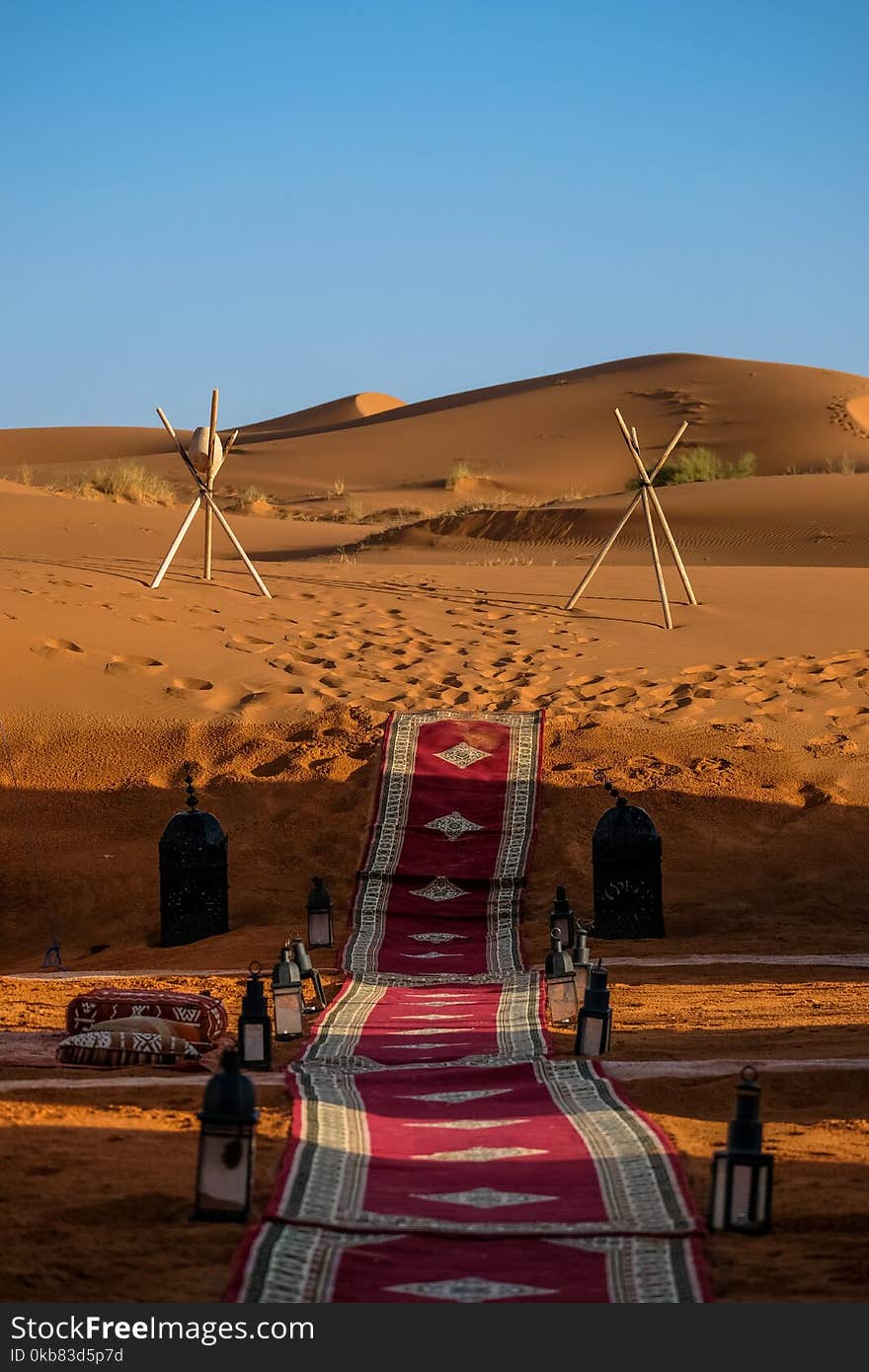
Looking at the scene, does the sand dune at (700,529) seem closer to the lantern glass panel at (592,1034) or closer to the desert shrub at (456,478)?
the desert shrub at (456,478)

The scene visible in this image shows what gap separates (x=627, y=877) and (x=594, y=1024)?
3774 mm

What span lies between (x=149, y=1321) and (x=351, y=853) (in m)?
8.11

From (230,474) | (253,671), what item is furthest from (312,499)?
(253,671)

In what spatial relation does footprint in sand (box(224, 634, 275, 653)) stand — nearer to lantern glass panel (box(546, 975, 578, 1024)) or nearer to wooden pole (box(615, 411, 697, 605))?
wooden pole (box(615, 411, 697, 605))

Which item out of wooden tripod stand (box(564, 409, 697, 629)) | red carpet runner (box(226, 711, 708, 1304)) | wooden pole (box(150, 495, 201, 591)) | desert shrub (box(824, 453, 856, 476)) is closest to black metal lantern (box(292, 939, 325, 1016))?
red carpet runner (box(226, 711, 708, 1304))

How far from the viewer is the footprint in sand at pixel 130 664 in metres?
14.6

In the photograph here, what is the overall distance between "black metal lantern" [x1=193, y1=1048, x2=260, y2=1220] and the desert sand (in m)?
0.11

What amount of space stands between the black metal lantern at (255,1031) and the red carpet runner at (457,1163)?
185 mm

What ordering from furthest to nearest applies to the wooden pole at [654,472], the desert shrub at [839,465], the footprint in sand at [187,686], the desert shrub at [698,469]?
the desert shrub at [839,465]
the desert shrub at [698,469]
the wooden pole at [654,472]
the footprint in sand at [187,686]

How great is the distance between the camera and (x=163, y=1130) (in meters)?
5.78

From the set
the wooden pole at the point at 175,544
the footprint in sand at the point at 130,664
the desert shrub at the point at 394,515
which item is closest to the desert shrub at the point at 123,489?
the desert shrub at the point at 394,515

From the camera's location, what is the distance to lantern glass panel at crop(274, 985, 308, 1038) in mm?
7496

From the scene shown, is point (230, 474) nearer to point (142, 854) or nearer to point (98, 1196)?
point (142, 854)

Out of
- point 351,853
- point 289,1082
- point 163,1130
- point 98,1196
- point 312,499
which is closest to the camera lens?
point 98,1196
